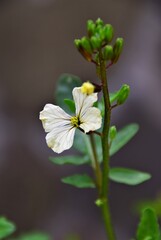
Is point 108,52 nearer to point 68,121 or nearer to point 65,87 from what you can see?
point 68,121

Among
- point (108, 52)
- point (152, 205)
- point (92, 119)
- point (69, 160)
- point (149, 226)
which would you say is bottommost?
point (152, 205)

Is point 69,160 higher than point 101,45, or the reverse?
point 101,45

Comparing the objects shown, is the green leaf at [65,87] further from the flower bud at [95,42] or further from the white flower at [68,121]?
the flower bud at [95,42]

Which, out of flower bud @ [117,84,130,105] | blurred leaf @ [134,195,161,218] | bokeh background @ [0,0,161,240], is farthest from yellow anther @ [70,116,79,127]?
bokeh background @ [0,0,161,240]

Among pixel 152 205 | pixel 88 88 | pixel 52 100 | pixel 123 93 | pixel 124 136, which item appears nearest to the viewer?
pixel 88 88

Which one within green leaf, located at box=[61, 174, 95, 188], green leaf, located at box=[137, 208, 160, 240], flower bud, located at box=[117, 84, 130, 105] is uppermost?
flower bud, located at box=[117, 84, 130, 105]

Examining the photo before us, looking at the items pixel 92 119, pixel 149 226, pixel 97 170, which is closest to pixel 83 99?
pixel 92 119

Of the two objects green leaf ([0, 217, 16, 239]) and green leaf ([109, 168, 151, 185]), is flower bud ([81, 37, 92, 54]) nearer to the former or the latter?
green leaf ([109, 168, 151, 185])

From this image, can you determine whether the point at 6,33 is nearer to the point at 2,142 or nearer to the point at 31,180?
the point at 2,142
